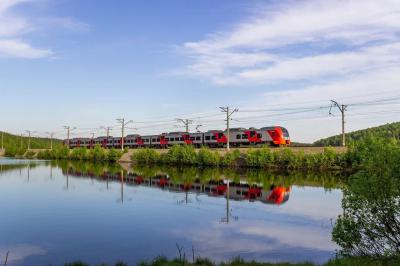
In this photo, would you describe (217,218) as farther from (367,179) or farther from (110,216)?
(367,179)

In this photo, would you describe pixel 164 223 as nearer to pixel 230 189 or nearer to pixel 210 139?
pixel 230 189

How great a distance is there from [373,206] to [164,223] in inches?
628

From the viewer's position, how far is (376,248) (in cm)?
1224

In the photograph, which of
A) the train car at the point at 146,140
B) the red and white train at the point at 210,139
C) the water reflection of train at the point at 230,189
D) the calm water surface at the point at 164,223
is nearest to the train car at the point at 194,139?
the red and white train at the point at 210,139

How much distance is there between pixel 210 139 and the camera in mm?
89938

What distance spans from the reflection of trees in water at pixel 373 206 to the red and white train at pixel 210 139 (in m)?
64.0

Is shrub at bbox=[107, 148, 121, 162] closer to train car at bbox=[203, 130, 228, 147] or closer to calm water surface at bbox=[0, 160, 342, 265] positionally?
train car at bbox=[203, 130, 228, 147]

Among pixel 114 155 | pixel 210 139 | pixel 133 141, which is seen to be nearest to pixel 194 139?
pixel 210 139

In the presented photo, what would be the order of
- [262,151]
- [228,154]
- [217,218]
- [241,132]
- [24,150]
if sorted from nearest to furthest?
[217,218]
[262,151]
[228,154]
[241,132]
[24,150]

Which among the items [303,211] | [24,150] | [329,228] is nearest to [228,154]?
[303,211]

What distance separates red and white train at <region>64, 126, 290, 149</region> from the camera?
7625 centimetres

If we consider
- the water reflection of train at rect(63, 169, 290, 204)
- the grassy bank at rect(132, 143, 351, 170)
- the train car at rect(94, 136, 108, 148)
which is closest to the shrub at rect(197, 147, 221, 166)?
the grassy bank at rect(132, 143, 351, 170)

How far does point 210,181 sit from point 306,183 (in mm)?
12179

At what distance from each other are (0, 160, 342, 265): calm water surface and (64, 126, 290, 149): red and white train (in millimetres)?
31056
